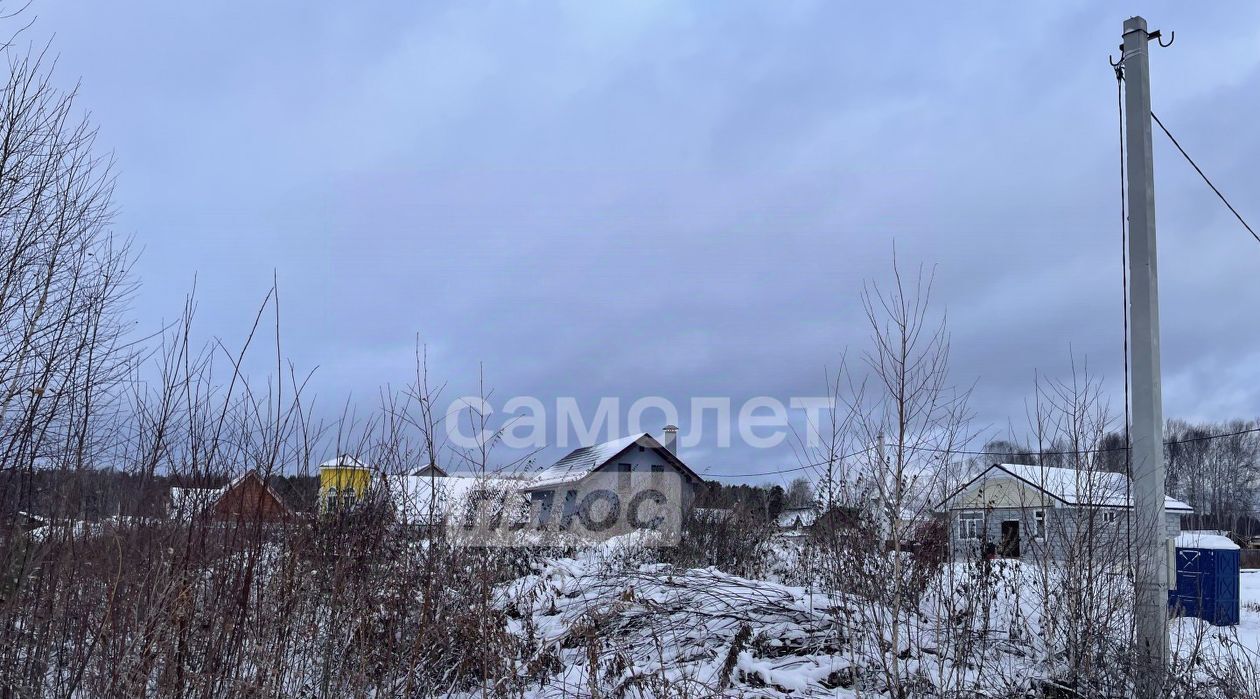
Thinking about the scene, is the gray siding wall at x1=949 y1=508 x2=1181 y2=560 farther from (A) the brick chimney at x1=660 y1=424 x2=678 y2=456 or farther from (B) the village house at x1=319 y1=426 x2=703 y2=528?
(A) the brick chimney at x1=660 y1=424 x2=678 y2=456

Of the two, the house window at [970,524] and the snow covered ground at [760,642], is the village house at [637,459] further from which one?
the snow covered ground at [760,642]

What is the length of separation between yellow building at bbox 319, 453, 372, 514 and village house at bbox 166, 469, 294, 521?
3.05 ft

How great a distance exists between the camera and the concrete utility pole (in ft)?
19.9

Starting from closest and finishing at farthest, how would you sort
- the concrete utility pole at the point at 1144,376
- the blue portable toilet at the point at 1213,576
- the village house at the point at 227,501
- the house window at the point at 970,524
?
the village house at the point at 227,501 → the concrete utility pole at the point at 1144,376 → the house window at the point at 970,524 → the blue portable toilet at the point at 1213,576

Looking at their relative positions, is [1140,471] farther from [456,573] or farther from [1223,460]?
[1223,460]

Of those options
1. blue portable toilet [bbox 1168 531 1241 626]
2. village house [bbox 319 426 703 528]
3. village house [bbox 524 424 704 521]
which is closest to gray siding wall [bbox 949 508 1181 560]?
village house [bbox 319 426 703 528]

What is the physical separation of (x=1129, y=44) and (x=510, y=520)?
6.92 m

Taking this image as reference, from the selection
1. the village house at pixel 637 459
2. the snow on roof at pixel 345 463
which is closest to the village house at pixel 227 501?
the snow on roof at pixel 345 463

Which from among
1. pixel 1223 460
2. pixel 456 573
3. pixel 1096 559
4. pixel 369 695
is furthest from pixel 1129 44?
pixel 1223 460

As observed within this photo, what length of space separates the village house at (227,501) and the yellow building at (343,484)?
0.93 metres

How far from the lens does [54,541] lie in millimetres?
4109

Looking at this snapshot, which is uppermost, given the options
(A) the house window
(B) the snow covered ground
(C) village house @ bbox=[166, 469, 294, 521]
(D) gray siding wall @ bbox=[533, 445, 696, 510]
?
(D) gray siding wall @ bbox=[533, 445, 696, 510]

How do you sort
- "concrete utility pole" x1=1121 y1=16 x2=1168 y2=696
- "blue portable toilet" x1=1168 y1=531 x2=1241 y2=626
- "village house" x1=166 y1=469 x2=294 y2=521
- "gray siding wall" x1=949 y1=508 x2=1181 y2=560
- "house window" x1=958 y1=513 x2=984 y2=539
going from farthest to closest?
"blue portable toilet" x1=1168 y1=531 x2=1241 y2=626
"house window" x1=958 y1=513 x2=984 y2=539
"gray siding wall" x1=949 y1=508 x2=1181 y2=560
"concrete utility pole" x1=1121 y1=16 x2=1168 y2=696
"village house" x1=166 y1=469 x2=294 y2=521

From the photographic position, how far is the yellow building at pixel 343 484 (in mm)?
5551
